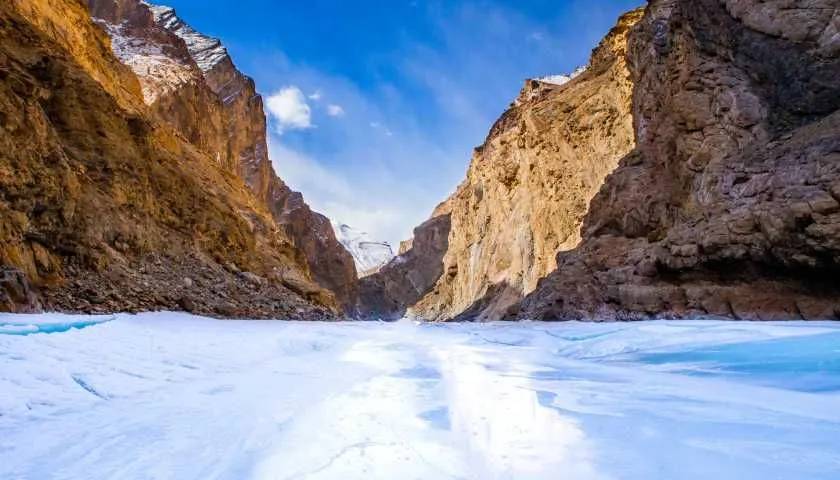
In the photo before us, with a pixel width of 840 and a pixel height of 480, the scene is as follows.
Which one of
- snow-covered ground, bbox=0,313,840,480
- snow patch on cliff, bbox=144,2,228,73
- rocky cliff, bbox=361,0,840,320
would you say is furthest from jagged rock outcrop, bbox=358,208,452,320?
snow-covered ground, bbox=0,313,840,480

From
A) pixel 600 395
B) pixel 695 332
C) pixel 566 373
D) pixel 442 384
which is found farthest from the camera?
pixel 695 332

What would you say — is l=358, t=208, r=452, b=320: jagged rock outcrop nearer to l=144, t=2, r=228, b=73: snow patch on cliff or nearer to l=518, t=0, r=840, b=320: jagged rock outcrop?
l=144, t=2, r=228, b=73: snow patch on cliff

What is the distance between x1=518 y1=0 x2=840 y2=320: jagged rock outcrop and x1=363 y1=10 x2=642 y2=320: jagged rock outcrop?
891cm

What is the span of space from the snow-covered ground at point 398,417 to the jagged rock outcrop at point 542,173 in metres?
24.6

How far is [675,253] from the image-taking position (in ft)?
47.4

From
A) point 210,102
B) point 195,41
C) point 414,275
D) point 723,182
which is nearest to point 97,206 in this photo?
point 723,182

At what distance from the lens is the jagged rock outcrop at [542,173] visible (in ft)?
105

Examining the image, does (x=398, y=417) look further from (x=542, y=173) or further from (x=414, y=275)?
(x=414, y=275)

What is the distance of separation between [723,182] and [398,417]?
616 inches

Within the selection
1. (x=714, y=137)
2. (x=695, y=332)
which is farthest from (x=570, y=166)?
(x=695, y=332)

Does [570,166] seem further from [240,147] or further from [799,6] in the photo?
[240,147]

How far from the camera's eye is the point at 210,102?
139 ft

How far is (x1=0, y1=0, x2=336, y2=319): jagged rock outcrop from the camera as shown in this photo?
8656 mm

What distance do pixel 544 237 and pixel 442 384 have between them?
32.4m
